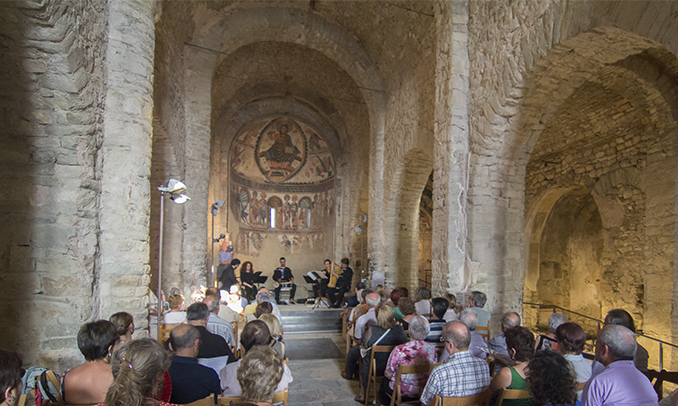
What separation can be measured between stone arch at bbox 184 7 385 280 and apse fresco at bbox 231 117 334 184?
21.7 ft

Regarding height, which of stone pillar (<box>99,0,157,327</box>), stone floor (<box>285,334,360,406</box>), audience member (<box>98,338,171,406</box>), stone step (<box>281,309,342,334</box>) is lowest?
stone step (<box>281,309,342,334</box>)

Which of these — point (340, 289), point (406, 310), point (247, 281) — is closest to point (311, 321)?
point (340, 289)

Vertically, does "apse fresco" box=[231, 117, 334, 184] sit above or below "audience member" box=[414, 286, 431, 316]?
above

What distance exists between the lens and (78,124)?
4469mm

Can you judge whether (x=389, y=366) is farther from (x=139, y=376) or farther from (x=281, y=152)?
(x=281, y=152)

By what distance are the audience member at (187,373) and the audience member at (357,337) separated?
295cm

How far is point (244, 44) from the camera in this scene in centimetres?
1180

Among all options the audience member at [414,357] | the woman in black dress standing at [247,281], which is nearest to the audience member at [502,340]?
the audience member at [414,357]

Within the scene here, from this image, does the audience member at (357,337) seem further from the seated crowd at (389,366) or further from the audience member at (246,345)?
the audience member at (246,345)

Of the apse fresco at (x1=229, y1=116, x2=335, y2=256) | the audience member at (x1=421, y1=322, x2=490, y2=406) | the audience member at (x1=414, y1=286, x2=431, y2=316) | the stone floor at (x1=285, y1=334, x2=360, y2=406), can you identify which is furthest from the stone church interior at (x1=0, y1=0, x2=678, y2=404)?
the audience member at (x1=421, y1=322, x2=490, y2=406)

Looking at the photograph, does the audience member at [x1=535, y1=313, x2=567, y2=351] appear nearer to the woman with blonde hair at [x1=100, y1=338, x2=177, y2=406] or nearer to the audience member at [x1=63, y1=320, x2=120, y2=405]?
the woman with blonde hair at [x1=100, y1=338, x2=177, y2=406]

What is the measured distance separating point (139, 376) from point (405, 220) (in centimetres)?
1007

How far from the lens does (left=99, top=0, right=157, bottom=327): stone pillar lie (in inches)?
192

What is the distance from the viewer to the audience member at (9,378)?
6.35 feet
